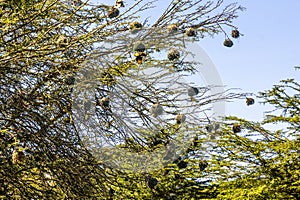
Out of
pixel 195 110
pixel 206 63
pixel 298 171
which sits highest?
pixel 206 63

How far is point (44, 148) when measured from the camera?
12.0 ft

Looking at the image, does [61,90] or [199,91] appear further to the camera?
[199,91]

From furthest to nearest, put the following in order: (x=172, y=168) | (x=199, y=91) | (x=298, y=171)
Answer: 1. (x=172, y=168)
2. (x=298, y=171)
3. (x=199, y=91)

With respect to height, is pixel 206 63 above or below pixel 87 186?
above

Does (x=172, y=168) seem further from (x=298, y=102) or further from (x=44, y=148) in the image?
(x=44, y=148)

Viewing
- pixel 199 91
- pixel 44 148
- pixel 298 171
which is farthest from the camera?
pixel 298 171

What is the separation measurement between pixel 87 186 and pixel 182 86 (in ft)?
4.40

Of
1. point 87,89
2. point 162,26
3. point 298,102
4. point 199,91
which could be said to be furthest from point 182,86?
point 298,102

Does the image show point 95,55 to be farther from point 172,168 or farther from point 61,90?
point 172,168

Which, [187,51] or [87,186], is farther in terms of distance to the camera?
[187,51]

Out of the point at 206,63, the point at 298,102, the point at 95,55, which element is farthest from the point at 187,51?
the point at 298,102

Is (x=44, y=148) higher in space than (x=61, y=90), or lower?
lower

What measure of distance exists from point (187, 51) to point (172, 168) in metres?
2.32

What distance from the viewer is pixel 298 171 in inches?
218
